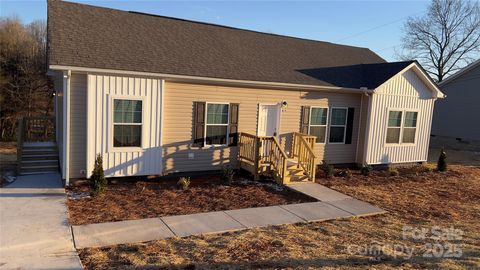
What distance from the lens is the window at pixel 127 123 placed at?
9.55 metres

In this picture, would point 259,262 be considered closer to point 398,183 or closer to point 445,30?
point 398,183

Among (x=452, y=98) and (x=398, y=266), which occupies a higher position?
(x=452, y=98)

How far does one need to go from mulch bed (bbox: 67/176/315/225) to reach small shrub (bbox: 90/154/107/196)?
15 cm

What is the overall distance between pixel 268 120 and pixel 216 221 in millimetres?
5829

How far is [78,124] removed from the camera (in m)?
9.20

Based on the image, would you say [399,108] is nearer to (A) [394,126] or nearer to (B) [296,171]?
(A) [394,126]

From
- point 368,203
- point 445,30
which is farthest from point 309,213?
point 445,30

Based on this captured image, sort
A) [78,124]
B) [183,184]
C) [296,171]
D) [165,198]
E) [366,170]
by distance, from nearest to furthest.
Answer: [165,198] < [78,124] < [183,184] < [296,171] < [366,170]

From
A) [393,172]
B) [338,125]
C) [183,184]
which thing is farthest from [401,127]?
[183,184]

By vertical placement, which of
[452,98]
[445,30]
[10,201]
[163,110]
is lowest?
[10,201]

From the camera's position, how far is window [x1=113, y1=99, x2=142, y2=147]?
9555 millimetres

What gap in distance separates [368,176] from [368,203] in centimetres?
391

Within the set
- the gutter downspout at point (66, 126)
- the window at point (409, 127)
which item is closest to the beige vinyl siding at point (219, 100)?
the gutter downspout at point (66, 126)

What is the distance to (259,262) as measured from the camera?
5.20 meters
